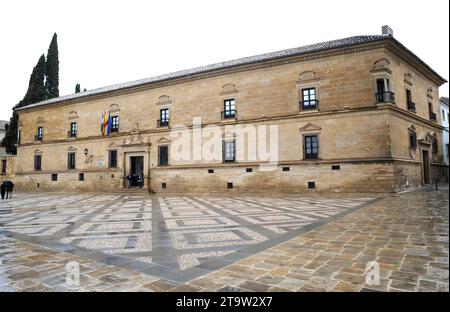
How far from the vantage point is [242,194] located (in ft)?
56.7

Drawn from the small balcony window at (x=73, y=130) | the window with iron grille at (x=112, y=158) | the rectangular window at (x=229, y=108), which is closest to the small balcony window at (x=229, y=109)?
the rectangular window at (x=229, y=108)

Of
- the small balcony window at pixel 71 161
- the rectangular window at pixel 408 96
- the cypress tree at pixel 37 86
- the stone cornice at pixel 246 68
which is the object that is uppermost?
the cypress tree at pixel 37 86

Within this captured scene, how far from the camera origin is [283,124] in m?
16.7

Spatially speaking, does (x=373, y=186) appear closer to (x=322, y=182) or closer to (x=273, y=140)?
(x=322, y=182)

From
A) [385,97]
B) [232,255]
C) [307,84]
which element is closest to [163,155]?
[307,84]

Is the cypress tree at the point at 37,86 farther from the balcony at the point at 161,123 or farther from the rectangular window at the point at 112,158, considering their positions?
the balcony at the point at 161,123

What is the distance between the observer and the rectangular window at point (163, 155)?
20.4 m

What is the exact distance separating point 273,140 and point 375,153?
5.62 metres

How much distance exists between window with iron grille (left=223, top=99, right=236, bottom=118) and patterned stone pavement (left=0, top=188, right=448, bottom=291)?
12.1 m

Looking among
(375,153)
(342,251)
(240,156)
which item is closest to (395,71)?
(375,153)

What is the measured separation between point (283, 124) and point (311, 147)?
220cm

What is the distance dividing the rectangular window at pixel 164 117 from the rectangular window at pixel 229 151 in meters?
5.28

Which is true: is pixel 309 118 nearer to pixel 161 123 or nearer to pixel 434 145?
pixel 161 123

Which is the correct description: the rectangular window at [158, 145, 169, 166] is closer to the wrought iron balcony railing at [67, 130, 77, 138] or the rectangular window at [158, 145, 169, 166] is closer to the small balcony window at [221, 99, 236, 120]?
the small balcony window at [221, 99, 236, 120]
